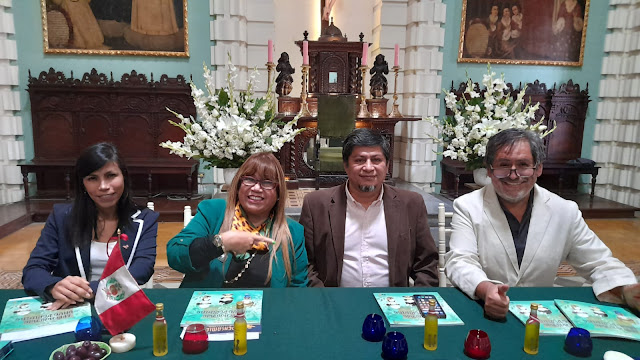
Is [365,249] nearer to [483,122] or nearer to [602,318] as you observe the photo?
[602,318]

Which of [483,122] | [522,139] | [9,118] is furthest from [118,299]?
[9,118]

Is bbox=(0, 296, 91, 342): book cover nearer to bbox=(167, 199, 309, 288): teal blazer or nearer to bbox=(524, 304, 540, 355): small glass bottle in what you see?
bbox=(167, 199, 309, 288): teal blazer

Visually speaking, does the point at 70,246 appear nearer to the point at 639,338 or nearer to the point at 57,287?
the point at 57,287

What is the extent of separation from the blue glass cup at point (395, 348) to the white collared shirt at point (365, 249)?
119 centimetres

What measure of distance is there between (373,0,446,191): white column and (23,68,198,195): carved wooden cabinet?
408cm

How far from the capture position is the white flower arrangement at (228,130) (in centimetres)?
328

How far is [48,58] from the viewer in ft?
24.6

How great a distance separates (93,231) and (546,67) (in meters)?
8.64

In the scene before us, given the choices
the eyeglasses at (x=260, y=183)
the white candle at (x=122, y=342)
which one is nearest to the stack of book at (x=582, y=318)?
the eyeglasses at (x=260, y=183)

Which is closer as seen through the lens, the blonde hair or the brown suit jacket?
the blonde hair

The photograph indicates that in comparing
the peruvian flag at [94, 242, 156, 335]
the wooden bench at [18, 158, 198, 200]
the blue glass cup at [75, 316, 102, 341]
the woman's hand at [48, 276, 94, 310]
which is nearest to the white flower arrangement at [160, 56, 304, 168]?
the woman's hand at [48, 276, 94, 310]

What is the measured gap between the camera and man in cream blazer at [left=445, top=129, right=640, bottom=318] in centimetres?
229

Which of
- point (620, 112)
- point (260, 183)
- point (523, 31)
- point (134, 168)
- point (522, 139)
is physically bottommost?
point (134, 168)

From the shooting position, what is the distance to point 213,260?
2305mm
